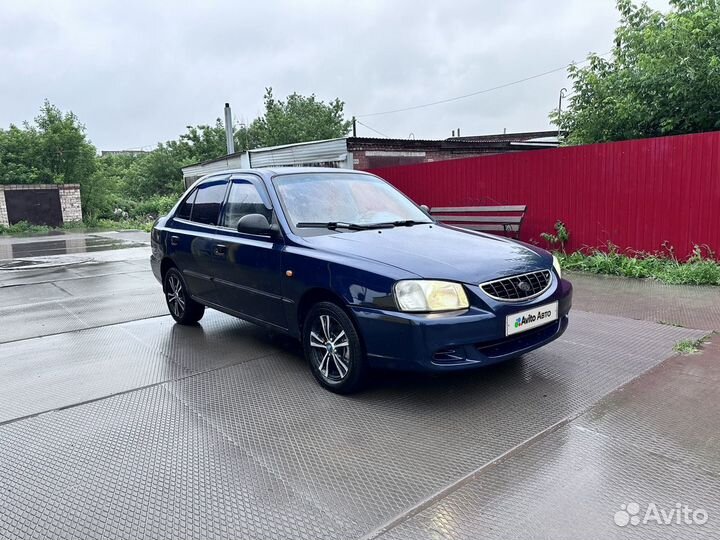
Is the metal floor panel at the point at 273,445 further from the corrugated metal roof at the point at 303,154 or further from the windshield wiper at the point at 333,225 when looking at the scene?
the corrugated metal roof at the point at 303,154

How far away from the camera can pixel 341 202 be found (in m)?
4.52

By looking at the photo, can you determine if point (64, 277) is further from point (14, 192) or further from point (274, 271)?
point (14, 192)

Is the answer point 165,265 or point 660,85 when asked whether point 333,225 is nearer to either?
point 165,265

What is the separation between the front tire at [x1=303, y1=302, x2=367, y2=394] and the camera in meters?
3.52

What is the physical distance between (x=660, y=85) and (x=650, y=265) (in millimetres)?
4082

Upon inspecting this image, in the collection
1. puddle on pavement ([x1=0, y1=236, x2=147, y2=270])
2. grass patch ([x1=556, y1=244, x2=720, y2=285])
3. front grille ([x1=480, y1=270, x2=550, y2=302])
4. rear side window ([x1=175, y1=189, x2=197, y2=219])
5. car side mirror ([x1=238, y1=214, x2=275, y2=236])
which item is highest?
rear side window ([x1=175, y1=189, x2=197, y2=219])

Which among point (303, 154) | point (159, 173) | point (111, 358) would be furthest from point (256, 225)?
point (159, 173)

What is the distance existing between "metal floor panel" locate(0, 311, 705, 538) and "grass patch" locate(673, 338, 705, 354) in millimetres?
93

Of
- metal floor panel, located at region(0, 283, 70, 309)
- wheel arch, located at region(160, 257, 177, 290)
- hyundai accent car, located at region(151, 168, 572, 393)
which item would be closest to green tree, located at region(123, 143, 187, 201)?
metal floor panel, located at region(0, 283, 70, 309)

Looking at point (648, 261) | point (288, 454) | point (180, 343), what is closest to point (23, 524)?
point (288, 454)

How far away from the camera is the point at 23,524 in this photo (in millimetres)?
2445

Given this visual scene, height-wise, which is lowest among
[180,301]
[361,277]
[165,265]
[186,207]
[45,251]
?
[45,251]

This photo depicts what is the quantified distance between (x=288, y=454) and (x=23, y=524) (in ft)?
4.19

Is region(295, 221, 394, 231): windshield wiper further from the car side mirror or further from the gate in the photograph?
the gate
